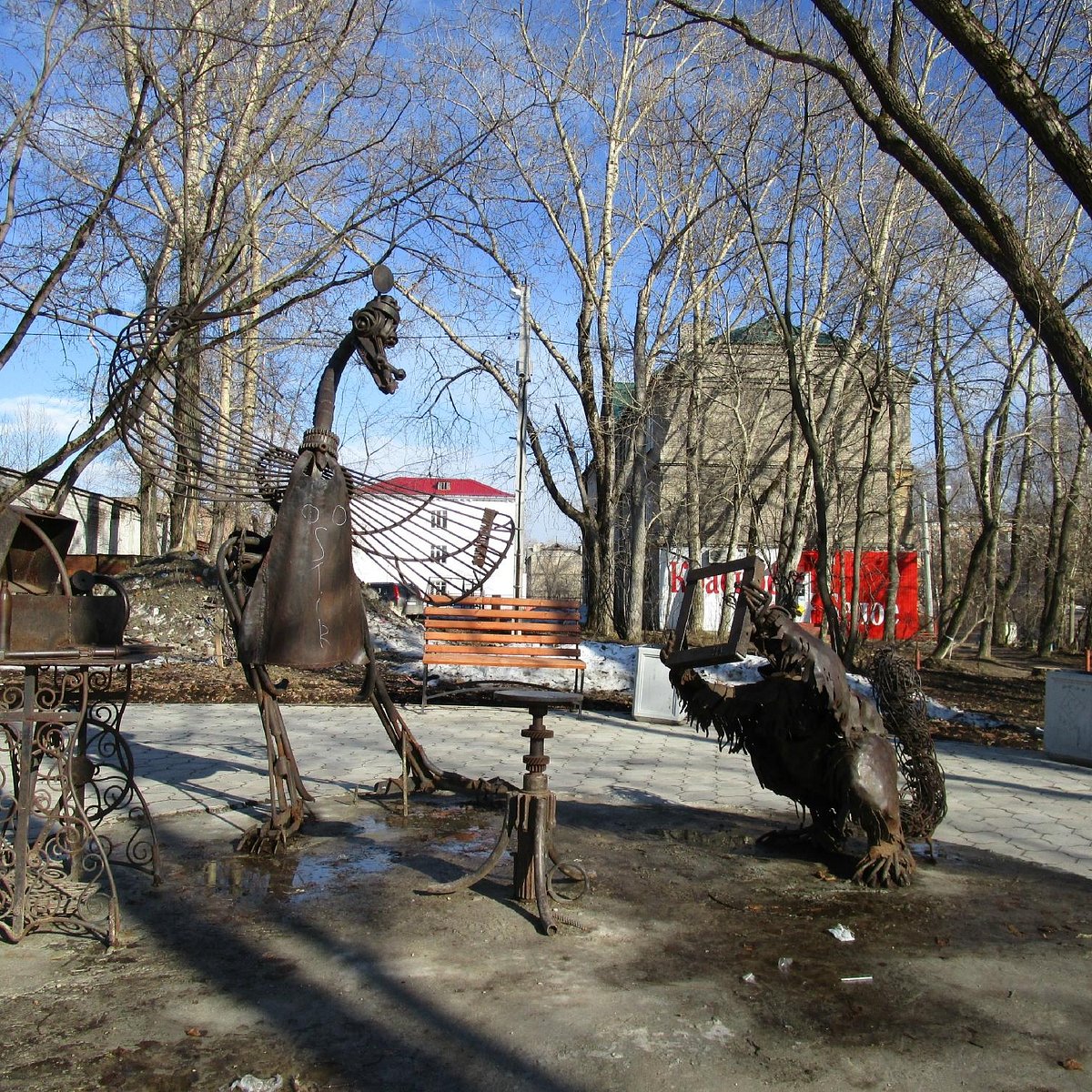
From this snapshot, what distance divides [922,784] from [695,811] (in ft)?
5.52

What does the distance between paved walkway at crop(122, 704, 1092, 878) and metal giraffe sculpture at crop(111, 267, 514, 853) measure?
1713 mm

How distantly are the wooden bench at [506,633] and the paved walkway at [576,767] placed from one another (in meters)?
0.68

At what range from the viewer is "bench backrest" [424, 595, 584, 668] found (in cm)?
1074

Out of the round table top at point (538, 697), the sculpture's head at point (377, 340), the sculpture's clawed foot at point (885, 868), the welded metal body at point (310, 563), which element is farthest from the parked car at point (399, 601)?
the sculpture's clawed foot at point (885, 868)

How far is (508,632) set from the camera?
36.5 feet

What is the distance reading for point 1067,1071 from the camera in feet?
9.91

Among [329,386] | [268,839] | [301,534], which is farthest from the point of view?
[268,839]

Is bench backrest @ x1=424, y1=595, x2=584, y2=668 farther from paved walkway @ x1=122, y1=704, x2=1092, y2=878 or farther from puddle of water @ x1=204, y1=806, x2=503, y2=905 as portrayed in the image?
puddle of water @ x1=204, y1=806, x2=503, y2=905

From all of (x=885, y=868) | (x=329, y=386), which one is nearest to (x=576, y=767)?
(x=885, y=868)

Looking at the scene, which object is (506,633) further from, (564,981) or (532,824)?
(564,981)

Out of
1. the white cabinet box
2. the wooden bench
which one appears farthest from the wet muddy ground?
the wooden bench

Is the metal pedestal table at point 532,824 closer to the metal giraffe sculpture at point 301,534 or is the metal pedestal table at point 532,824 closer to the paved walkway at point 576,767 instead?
the metal giraffe sculpture at point 301,534

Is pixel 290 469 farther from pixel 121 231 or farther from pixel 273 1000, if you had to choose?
pixel 121 231

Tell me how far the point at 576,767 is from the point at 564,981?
4.37 m
